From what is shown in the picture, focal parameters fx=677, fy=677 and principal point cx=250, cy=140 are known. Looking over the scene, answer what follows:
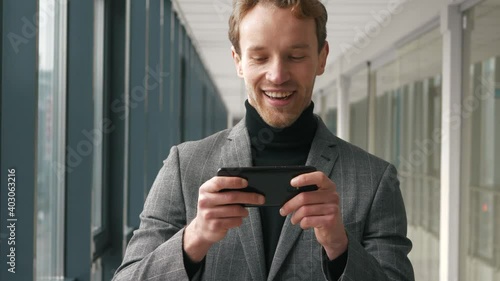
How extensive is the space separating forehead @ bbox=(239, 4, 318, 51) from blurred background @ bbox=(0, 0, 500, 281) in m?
0.84

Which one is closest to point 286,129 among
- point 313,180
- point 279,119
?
point 279,119

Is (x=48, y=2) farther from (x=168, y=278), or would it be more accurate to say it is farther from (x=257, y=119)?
(x=168, y=278)

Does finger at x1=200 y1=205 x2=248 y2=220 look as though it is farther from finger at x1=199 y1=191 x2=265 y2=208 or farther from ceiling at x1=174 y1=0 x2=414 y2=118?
ceiling at x1=174 y1=0 x2=414 y2=118

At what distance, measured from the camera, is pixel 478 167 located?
482 cm

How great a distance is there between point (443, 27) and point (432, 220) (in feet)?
5.51

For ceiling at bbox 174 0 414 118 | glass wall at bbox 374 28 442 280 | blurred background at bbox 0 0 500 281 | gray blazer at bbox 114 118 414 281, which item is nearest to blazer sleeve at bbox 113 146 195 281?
gray blazer at bbox 114 118 414 281

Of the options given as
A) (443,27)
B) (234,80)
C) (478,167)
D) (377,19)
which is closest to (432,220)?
(478,167)

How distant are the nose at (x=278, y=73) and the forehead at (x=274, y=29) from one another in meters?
0.04

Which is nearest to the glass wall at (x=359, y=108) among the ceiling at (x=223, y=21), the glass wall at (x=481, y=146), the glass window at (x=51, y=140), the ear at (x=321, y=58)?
the ceiling at (x=223, y=21)

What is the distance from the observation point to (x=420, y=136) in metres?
6.20

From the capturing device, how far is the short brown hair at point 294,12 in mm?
1401

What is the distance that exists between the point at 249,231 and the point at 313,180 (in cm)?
25

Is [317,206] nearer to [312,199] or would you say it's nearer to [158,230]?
[312,199]

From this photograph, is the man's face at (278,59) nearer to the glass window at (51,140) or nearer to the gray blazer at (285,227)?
the gray blazer at (285,227)
